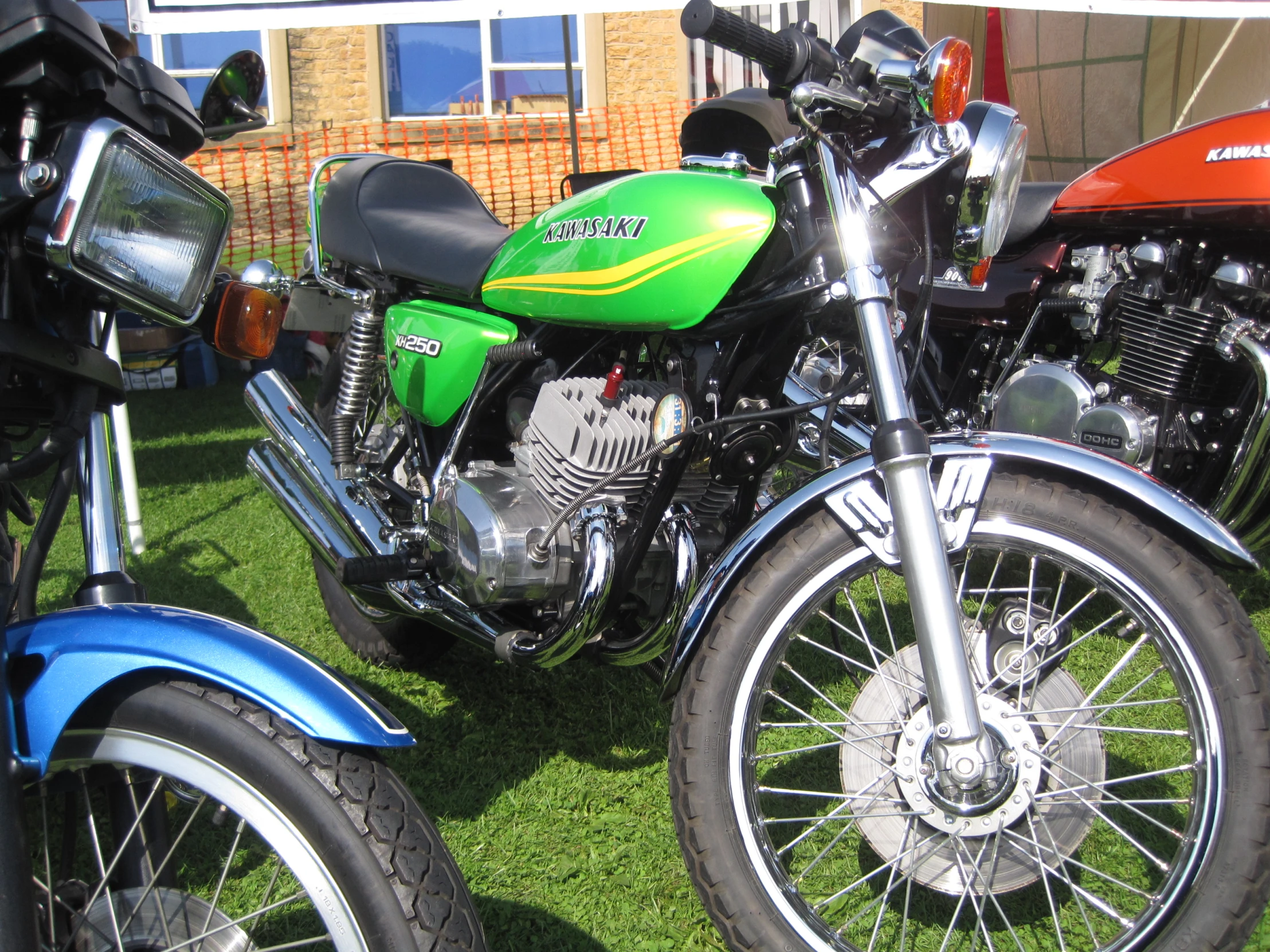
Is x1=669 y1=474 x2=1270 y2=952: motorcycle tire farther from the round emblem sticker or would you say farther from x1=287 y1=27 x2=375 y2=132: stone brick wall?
x1=287 y1=27 x2=375 y2=132: stone brick wall

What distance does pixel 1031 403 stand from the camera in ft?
9.36

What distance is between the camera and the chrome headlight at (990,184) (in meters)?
1.56

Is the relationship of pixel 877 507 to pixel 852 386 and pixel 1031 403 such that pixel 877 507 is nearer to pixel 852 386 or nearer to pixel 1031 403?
pixel 852 386

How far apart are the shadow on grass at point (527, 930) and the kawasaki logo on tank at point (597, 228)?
1.22 meters

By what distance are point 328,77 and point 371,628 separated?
340 inches

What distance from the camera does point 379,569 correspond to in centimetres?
215

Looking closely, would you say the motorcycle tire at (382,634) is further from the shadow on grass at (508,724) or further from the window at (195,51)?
the window at (195,51)

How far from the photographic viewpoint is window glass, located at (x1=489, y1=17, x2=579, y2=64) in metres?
10.5

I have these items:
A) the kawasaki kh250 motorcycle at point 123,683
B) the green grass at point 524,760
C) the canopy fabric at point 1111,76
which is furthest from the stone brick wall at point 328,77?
the kawasaki kh250 motorcycle at point 123,683

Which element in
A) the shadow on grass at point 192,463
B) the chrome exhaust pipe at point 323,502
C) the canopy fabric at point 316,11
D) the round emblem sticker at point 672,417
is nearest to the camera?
the round emblem sticker at point 672,417

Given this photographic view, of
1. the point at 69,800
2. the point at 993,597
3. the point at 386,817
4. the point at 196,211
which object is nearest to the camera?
the point at 386,817

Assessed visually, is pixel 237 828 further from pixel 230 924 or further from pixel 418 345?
pixel 418 345

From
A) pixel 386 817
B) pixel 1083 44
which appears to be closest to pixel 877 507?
pixel 386 817

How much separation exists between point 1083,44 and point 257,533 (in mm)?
4355
